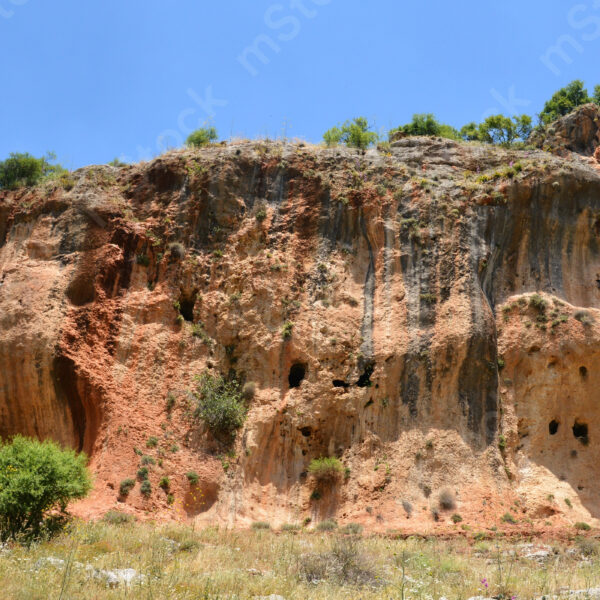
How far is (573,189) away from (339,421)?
430 inches

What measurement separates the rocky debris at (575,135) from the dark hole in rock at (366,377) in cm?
1206

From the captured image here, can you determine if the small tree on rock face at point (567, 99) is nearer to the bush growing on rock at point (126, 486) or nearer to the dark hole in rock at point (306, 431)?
the dark hole in rock at point (306, 431)

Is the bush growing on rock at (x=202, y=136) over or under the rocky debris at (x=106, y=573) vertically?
over

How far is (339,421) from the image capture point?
20.5 m

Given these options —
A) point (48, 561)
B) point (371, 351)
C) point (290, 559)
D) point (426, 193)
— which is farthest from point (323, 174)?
point (48, 561)

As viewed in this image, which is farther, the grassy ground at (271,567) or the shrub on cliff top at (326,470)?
the shrub on cliff top at (326,470)

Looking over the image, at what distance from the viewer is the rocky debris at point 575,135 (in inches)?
1056

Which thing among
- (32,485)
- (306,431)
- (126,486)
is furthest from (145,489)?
(306,431)

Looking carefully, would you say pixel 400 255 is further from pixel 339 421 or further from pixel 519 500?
pixel 519 500

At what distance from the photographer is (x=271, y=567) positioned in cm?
1230

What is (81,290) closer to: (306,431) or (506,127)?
(306,431)

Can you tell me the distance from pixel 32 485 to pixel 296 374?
30.1 feet

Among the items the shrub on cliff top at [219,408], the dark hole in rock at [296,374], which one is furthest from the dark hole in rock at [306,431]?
the shrub on cliff top at [219,408]

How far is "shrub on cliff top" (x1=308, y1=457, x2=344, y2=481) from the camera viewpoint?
19.5m
